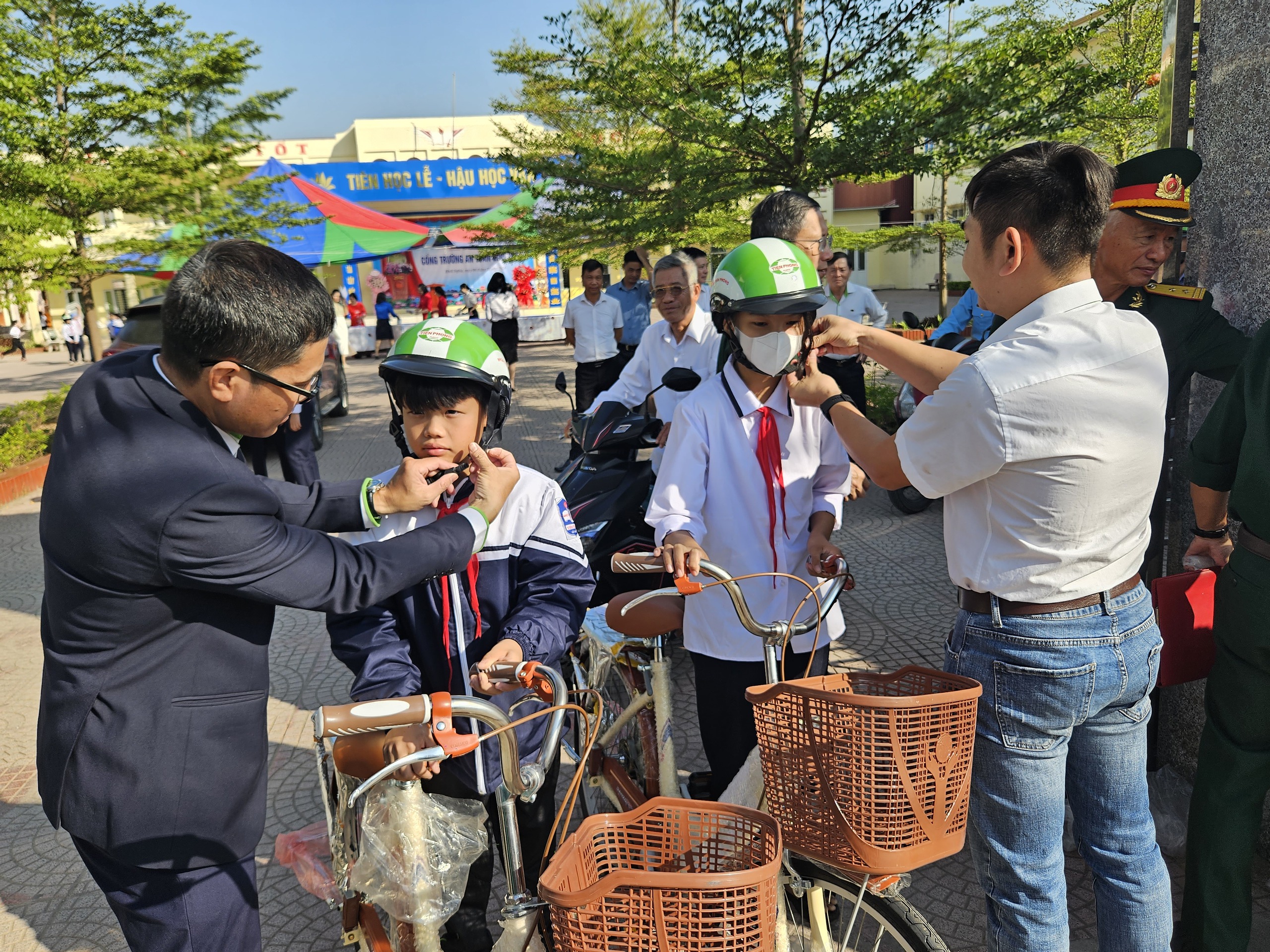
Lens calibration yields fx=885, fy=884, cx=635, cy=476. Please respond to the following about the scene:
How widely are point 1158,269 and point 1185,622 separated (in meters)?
1.33

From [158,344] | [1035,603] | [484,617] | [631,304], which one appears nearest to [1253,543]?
[1035,603]

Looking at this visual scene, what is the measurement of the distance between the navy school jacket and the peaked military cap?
215 cm

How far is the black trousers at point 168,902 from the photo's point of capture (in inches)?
67.9

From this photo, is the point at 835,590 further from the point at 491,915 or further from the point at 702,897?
the point at 491,915

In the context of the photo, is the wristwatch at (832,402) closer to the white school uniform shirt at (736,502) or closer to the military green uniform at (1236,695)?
the white school uniform shirt at (736,502)

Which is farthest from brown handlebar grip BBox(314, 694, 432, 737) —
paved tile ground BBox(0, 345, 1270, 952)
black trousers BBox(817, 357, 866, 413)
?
black trousers BBox(817, 357, 866, 413)

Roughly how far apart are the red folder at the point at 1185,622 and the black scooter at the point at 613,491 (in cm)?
222

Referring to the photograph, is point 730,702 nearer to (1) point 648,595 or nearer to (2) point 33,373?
(1) point 648,595

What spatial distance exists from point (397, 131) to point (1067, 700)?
4604 centimetres

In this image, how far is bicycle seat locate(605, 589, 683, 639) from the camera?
8.25 feet

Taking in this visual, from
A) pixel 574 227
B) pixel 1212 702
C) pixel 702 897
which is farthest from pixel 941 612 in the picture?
pixel 574 227

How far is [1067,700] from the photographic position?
1.77m

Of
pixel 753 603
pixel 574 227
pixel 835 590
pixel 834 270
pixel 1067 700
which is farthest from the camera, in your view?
pixel 574 227

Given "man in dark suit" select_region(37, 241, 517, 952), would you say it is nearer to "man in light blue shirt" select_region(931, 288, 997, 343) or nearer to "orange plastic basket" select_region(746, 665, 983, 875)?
"orange plastic basket" select_region(746, 665, 983, 875)
